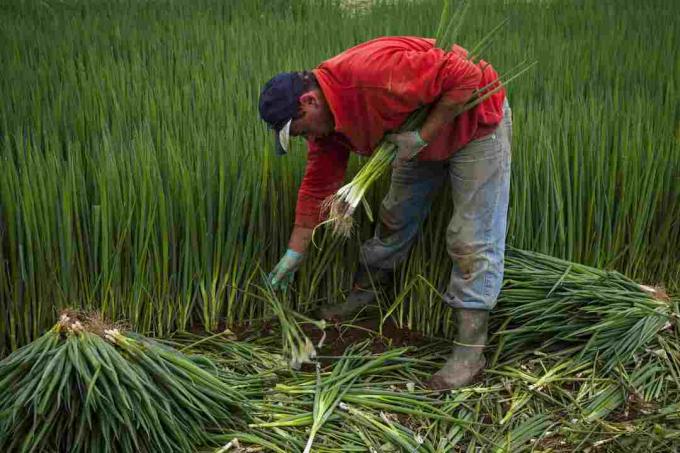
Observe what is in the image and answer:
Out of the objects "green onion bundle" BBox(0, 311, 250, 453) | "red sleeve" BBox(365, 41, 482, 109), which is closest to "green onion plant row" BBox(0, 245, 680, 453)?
"green onion bundle" BBox(0, 311, 250, 453)

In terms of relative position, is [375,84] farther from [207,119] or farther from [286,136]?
[207,119]

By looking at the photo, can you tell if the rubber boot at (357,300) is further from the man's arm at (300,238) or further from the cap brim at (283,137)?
the cap brim at (283,137)

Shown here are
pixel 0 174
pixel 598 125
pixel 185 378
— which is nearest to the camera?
pixel 185 378

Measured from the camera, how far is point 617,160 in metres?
3.39

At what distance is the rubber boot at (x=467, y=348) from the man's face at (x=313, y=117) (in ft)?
2.55

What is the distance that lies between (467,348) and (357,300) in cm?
51

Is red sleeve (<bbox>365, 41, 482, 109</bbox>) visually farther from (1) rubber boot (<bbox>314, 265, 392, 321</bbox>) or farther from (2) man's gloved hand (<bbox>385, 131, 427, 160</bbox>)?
(1) rubber boot (<bbox>314, 265, 392, 321</bbox>)

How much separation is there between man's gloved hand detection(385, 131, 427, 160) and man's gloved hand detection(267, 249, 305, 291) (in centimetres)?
52

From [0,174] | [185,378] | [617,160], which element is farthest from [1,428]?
[617,160]

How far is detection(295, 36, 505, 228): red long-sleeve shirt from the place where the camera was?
2.60 m

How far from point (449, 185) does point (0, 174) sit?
4.90 feet

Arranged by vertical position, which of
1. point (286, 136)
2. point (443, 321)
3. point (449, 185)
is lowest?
point (443, 321)

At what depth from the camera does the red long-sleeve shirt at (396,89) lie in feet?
8.52

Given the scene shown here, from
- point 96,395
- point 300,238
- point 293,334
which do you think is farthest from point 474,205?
point 96,395
